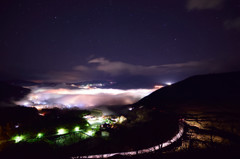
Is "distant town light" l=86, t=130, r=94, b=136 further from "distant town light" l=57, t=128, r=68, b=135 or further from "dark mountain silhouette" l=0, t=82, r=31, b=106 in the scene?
"dark mountain silhouette" l=0, t=82, r=31, b=106

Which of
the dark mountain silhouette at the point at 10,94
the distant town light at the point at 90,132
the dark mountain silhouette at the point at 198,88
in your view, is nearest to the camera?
the distant town light at the point at 90,132

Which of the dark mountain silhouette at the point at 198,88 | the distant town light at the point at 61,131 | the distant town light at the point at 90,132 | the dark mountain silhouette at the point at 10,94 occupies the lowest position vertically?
the distant town light at the point at 90,132

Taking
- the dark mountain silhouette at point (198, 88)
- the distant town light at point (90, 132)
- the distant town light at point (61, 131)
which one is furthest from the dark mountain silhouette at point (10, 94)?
the distant town light at point (90, 132)

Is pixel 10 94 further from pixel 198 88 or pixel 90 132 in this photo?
pixel 198 88

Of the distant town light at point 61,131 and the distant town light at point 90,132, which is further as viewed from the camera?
the distant town light at point 61,131

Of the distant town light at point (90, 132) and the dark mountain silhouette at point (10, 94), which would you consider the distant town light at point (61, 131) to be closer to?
the distant town light at point (90, 132)

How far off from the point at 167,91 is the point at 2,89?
19295cm

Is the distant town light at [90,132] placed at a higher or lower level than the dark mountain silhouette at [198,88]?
lower

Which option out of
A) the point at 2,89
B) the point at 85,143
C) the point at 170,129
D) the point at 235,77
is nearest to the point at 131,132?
the point at 170,129

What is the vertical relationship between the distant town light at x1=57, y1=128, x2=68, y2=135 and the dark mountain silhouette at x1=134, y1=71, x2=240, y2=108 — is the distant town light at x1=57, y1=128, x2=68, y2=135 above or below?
below

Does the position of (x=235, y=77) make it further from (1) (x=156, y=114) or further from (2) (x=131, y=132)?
(2) (x=131, y=132)

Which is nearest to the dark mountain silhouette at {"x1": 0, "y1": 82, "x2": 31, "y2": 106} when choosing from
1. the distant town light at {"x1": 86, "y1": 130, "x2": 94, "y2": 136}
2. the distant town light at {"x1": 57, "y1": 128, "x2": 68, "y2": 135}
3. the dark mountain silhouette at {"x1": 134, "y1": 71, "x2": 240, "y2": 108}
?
the distant town light at {"x1": 57, "y1": 128, "x2": 68, "y2": 135}

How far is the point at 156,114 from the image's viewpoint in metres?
39.8

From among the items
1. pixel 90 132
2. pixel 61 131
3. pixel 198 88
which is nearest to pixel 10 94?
pixel 61 131
